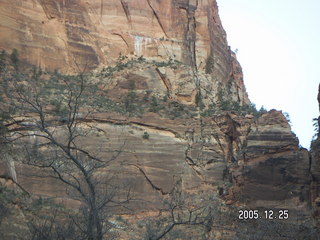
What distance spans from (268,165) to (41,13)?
25241 mm

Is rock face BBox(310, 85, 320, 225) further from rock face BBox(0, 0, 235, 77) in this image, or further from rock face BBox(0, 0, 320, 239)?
rock face BBox(0, 0, 235, 77)

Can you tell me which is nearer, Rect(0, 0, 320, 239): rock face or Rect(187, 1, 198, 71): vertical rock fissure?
Rect(0, 0, 320, 239): rock face

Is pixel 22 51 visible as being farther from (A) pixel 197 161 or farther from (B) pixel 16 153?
(A) pixel 197 161

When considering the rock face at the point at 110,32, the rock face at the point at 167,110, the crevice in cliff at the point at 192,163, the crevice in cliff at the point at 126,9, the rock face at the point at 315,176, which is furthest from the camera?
the crevice in cliff at the point at 126,9

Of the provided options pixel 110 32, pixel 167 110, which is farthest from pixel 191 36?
pixel 167 110

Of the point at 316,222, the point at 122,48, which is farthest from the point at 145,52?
the point at 316,222

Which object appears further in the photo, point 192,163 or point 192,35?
point 192,35
